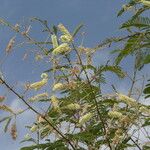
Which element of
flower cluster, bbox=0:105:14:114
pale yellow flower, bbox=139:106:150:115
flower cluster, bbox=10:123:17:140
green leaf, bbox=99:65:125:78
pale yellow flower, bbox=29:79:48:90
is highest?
green leaf, bbox=99:65:125:78

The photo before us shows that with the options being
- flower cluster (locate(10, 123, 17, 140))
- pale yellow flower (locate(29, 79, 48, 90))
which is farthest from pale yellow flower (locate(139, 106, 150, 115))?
flower cluster (locate(10, 123, 17, 140))

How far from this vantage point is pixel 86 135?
4.28 m

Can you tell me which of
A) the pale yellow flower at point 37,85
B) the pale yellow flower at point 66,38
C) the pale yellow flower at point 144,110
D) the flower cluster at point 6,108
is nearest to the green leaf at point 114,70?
the pale yellow flower at point 66,38

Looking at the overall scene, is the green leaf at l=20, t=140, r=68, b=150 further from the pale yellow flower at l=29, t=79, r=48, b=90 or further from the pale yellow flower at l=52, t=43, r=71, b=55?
the pale yellow flower at l=52, t=43, r=71, b=55

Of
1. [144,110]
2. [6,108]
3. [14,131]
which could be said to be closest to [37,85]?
[6,108]

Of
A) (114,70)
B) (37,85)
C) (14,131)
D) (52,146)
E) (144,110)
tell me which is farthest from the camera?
(114,70)

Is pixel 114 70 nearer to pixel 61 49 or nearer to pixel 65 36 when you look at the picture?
pixel 65 36

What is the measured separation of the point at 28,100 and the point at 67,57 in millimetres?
1797

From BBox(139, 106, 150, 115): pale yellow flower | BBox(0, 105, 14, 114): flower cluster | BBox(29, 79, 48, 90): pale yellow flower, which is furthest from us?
BBox(29, 79, 48, 90): pale yellow flower

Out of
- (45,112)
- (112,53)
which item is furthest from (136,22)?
(45,112)

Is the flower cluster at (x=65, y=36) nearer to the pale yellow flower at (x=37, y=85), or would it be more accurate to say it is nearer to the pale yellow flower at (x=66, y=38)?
the pale yellow flower at (x=66, y=38)

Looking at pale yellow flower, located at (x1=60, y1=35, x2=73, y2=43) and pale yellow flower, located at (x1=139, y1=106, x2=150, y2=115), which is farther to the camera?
pale yellow flower, located at (x1=60, y1=35, x2=73, y2=43)

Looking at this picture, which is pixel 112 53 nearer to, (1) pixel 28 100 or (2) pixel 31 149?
(1) pixel 28 100

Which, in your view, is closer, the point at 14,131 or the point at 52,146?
the point at 14,131
